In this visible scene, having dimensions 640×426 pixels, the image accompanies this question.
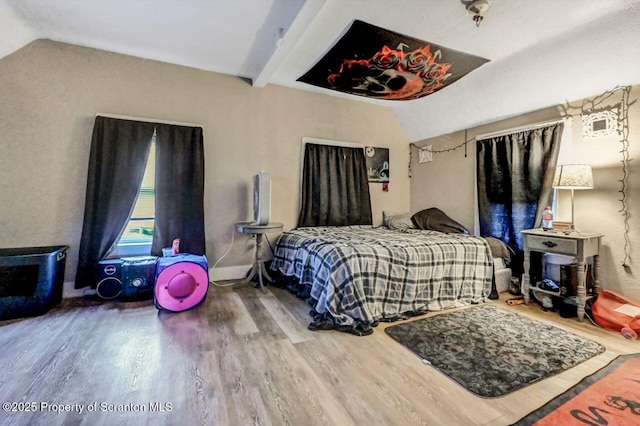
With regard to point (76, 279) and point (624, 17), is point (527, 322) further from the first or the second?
point (76, 279)

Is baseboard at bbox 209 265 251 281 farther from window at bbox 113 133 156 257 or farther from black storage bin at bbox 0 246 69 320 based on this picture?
black storage bin at bbox 0 246 69 320

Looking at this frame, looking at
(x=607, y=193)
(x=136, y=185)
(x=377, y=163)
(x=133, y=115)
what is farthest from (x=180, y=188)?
(x=607, y=193)

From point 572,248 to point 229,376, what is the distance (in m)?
2.84

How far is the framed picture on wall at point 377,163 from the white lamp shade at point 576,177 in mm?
2239

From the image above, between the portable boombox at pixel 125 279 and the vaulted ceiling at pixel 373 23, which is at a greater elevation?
the vaulted ceiling at pixel 373 23

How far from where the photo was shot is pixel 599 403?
1353 mm

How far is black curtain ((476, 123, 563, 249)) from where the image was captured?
9.47ft

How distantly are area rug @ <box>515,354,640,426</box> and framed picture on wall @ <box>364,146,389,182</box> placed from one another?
318 centimetres

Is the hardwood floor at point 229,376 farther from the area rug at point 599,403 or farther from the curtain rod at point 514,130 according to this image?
the curtain rod at point 514,130

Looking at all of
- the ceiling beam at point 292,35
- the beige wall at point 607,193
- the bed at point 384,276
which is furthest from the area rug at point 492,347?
the ceiling beam at point 292,35

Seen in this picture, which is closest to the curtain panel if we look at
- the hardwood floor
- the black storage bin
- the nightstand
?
the black storage bin

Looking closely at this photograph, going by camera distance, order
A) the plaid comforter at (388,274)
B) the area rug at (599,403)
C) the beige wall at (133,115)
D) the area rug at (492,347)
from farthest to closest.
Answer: the beige wall at (133,115)
the plaid comforter at (388,274)
the area rug at (492,347)
the area rug at (599,403)

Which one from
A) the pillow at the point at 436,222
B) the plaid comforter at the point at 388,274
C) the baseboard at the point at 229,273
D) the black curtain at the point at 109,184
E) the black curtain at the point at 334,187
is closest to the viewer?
the plaid comforter at the point at 388,274

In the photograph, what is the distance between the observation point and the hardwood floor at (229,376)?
4.19ft
